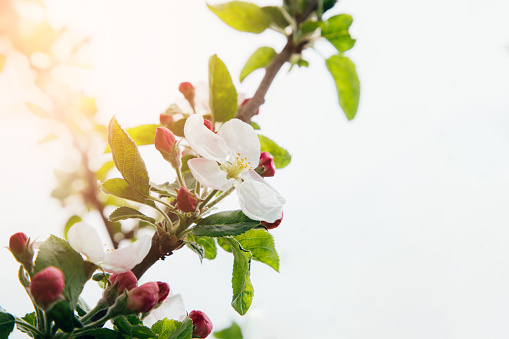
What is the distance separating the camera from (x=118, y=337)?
0.76m

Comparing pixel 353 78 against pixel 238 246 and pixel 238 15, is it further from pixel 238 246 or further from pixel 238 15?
pixel 238 246

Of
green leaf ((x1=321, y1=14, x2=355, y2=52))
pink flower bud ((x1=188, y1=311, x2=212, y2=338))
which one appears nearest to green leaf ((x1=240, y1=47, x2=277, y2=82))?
green leaf ((x1=321, y1=14, x2=355, y2=52))

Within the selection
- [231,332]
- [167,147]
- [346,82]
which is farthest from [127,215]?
[231,332]

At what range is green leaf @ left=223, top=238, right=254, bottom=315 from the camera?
90 cm

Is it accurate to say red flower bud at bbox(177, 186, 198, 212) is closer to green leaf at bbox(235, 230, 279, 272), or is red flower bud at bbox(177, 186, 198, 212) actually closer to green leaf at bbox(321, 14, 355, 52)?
green leaf at bbox(235, 230, 279, 272)

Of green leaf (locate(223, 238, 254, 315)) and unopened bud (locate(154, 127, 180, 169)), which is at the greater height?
unopened bud (locate(154, 127, 180, 169))

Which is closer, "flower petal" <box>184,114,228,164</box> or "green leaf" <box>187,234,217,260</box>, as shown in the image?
"flower petal" <box>184,114,228,164</box>

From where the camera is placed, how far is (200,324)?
2.96ft

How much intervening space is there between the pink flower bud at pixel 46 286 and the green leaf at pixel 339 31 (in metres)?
1.09

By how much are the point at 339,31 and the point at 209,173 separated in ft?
2.71

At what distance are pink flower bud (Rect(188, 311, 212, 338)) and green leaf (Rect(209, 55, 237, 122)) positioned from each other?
473 millimetres

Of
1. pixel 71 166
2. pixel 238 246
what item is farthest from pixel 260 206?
pixel 71 166

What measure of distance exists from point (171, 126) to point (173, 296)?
41cm

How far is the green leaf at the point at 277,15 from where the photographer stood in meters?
1.41
